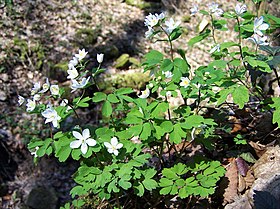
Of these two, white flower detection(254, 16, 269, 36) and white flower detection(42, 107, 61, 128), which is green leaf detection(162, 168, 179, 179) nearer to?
white flower detection(42, 107, 61, 128)

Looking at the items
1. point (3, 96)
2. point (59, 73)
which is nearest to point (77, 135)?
point (3, 96)

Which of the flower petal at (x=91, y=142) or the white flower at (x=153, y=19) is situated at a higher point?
the white flower at (x=153, y=19)

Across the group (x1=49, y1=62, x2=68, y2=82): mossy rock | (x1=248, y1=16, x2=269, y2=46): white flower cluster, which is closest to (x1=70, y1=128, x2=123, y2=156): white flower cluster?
(x1=248, y1=16, x2=269, y2=46): white flower cluster

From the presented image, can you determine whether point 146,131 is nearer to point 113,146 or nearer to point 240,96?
point 113,146

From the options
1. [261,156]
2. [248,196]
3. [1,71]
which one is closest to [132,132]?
[248,196]

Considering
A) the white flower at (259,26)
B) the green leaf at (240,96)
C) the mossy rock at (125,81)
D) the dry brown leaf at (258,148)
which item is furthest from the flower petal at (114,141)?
the mossy rock at (125,81)

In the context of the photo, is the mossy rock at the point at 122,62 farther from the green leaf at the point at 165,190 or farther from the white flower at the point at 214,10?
the green leaf at the point at 165,190
